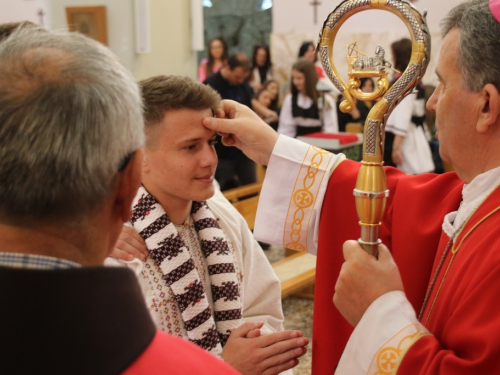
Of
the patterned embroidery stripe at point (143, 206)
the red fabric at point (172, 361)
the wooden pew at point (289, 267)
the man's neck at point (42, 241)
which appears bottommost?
the wooden pew at point (289, 267)

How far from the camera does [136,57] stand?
21.7 feet

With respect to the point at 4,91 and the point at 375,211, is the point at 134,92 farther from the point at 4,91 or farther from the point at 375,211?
the point at 375,211

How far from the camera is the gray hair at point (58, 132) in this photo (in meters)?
1.01

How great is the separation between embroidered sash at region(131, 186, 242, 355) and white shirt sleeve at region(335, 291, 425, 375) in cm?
64

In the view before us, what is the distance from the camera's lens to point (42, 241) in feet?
3.41

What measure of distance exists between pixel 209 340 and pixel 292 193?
0.58m

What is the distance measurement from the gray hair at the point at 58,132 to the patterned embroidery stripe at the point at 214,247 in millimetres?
1247

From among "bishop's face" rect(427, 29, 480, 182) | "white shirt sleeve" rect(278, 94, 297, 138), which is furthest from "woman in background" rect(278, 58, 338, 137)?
"bishop's face" rect(427, 29, 480, 182)

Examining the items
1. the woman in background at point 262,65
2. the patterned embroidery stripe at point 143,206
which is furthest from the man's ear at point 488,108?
the woman in background at point 262,65

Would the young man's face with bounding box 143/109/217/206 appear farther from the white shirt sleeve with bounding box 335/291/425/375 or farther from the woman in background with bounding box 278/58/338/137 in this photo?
the woman in background with bounding box 278/58/338/137

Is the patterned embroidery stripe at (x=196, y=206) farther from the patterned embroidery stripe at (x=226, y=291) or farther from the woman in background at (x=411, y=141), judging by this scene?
the woman in background at (x=411, y=141)

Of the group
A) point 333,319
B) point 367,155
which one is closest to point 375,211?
point 367,155

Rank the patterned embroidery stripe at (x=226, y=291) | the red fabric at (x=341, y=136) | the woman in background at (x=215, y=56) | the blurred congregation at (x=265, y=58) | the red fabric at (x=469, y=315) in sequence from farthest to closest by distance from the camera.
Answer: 1. the woman in background at (x=215, y=56)
2. the red fabric at (x=341, y=136)
3. the blurred congregation at (x=265, y=58)
4. the patterned embroidery stripe at (x=226, y=291)
5. the red fabric at (x=469, y=315)

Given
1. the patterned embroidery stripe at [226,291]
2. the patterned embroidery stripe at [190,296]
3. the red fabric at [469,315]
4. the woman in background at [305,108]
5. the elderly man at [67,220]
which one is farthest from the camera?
the woman in background at [305,108]
